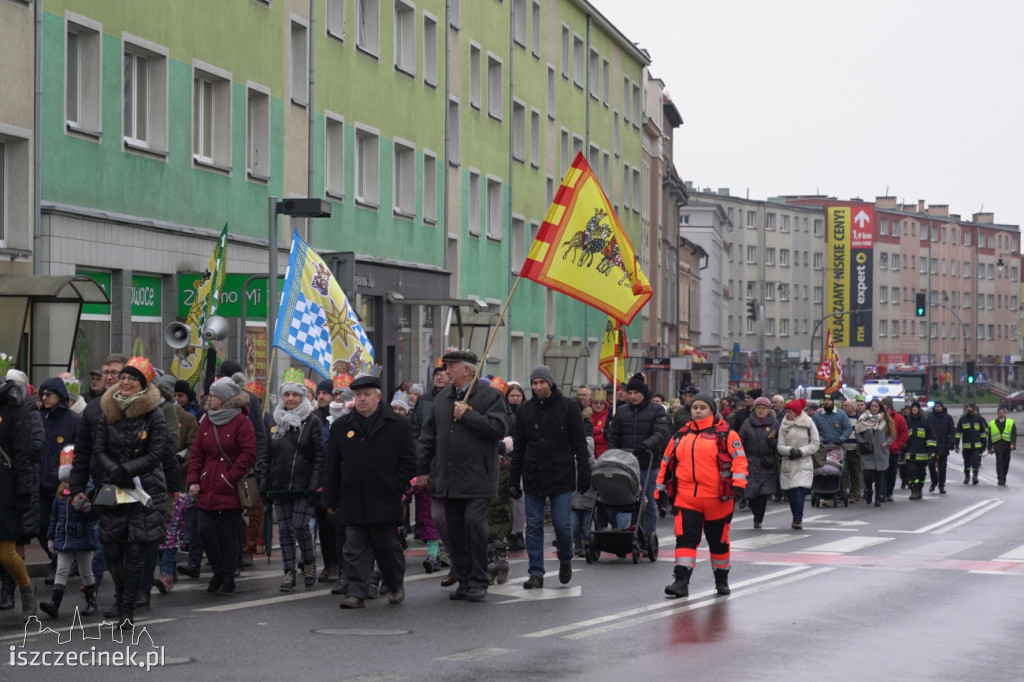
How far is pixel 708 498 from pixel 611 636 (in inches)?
115

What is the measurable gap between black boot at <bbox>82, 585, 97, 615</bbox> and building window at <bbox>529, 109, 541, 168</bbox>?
38713 millimetres

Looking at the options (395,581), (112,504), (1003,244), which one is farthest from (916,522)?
(1003,244)

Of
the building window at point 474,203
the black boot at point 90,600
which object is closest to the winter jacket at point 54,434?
the black boot at point 90,600

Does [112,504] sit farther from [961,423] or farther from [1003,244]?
[1003,244]

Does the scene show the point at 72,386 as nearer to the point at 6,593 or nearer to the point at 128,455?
the point at 6,593

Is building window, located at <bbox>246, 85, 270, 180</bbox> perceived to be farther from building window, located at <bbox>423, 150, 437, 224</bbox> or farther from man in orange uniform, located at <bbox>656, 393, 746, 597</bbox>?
man in orange uniform, located at <bbox>656, 393, 746, 597</bbox>

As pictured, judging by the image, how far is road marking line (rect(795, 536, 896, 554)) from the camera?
62.6 feet

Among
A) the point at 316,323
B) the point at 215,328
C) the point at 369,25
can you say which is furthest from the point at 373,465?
the point at 369,25

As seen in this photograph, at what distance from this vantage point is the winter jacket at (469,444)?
13422mm

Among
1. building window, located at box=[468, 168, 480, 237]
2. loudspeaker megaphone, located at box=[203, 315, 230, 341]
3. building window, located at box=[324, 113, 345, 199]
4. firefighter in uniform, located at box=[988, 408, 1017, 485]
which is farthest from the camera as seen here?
building window, located at box=[468, 168, 480, 237]

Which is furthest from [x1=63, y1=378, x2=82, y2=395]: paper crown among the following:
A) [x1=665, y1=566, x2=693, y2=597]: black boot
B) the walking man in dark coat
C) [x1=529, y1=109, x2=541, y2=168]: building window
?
[x1=529, y1=109, x2=541, y2=168]: building window

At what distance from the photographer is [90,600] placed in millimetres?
12445

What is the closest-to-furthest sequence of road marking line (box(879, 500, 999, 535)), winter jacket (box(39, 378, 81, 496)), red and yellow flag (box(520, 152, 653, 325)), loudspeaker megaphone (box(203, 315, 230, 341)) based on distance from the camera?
1. winter jacket (box(39, 378, 81, 496))
2. red and yellow flag (box(520, 152, 653, 325))
3. loudspeaker megaphone (box(203, 315, 230, 341))
4. road marking line (box(879, 500, 999, 535))

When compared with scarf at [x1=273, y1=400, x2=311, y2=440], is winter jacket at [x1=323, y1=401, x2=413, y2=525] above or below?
below
